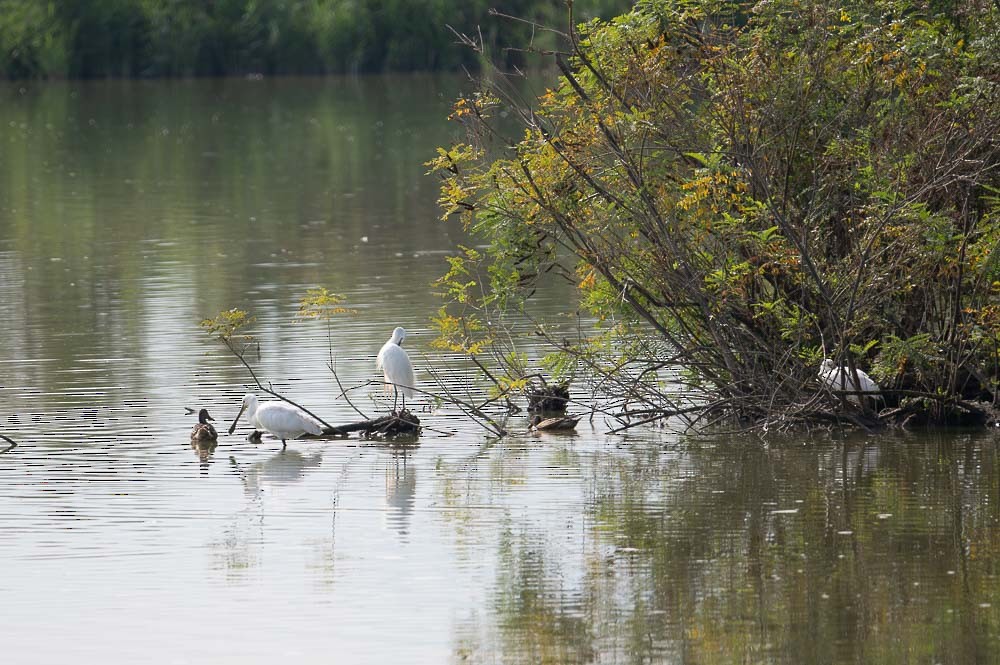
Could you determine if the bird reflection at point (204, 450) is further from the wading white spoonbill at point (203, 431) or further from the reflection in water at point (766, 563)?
the reflection in water at point (766, 563)

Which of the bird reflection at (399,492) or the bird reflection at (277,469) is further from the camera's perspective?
the bird reflection at (277,469)

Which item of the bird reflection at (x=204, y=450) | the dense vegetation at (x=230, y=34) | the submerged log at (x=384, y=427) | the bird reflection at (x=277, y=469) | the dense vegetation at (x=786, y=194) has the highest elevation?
the dense vegetation at (x=230, y=34)

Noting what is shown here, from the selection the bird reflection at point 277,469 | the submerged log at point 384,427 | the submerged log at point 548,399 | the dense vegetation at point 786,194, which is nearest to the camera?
the bird reflection at point 277,469

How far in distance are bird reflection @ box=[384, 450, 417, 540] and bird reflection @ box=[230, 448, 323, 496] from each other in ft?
1.83

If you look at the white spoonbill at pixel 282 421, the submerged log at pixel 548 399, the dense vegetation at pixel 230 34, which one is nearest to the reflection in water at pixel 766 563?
the submerged log at pixel 548 399

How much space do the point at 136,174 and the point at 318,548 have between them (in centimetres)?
3024

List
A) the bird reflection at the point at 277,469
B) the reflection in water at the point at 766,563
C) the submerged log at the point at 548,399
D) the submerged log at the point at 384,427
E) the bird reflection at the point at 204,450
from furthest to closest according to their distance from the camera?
the submerged log at the point at 548,399 < the submerged log at the point at 384,427 < the bird reflection at the point at 204,450 < the bird reflection at the point at 277,469 < the reflection in water at the point at 766,563

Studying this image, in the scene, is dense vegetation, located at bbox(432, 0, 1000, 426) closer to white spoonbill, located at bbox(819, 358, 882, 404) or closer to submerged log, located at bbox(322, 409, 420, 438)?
white spoonbill, located at bbox(819, 358, 882, 404)

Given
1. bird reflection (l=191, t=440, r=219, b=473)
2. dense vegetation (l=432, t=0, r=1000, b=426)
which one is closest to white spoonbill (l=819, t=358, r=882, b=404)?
dense vegetation (l=432, t=0, r=1000, b=426)

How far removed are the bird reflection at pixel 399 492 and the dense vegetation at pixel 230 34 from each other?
193ft

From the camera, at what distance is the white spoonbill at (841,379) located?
515 inches

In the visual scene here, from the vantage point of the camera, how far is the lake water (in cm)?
880

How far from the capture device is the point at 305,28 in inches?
2960

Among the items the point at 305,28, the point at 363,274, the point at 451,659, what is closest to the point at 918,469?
the point at 451,659
